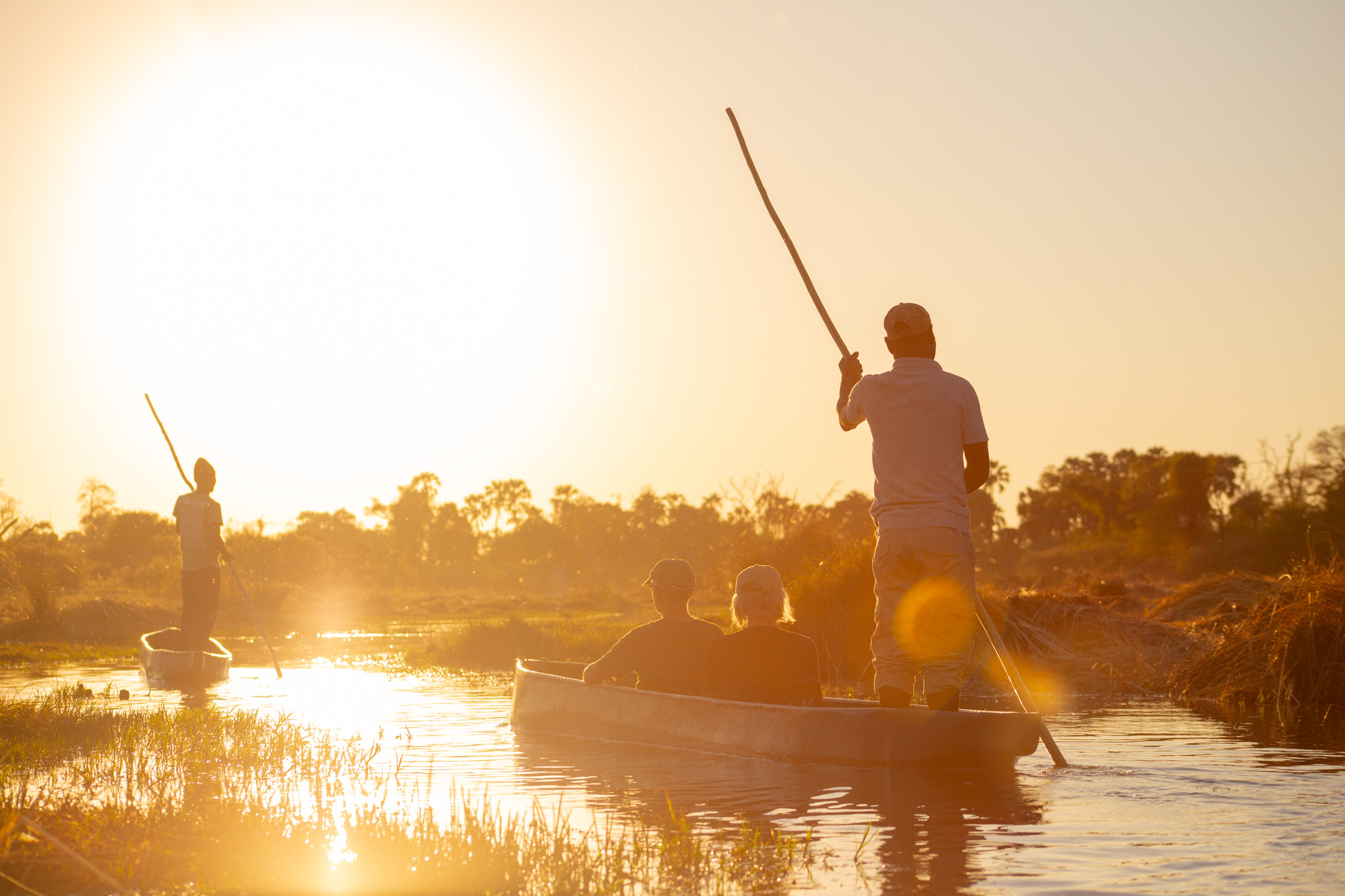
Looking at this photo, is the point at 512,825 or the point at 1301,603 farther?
the point at 1301,603

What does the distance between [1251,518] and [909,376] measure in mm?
52041

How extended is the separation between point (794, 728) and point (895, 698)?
2.29 ft

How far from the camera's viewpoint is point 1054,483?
299 feet

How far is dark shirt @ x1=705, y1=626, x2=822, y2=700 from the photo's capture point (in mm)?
8234

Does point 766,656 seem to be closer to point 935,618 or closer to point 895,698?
point 895,698

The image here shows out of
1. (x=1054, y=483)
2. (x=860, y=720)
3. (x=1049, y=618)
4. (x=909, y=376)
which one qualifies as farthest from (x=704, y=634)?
(x=1054, y=483)

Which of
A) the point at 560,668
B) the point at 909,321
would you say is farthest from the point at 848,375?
the point at 560,668

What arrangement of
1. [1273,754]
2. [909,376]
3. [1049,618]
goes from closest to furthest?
[909,376], [1273,754], [1049,618]

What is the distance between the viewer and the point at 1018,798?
656 centimetres

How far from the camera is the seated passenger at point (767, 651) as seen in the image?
8117 mm

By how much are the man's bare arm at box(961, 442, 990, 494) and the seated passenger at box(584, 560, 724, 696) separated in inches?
96.3

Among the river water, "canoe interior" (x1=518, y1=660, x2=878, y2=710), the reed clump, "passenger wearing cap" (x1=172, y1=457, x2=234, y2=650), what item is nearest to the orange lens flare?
the river water

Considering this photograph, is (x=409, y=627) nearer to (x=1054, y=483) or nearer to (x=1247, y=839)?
(x=1247, y=839)

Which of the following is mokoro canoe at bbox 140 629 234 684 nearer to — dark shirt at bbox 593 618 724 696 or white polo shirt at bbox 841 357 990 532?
dark shirt at bbox 593 618 724 696
